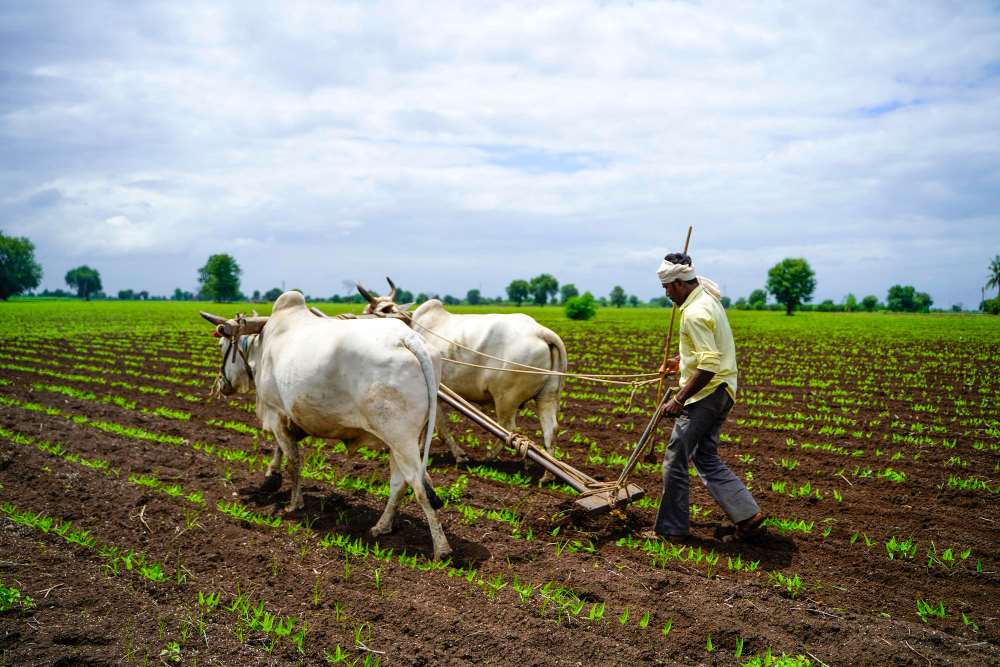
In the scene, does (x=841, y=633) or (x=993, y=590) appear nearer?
(x=841, y=633)

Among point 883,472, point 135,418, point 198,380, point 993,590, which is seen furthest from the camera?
point 198,380

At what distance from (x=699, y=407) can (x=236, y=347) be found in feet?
17.5

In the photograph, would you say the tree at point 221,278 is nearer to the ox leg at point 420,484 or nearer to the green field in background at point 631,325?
the green field in background at point 631,325

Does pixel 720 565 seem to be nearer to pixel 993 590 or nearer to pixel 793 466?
pixel 993 590

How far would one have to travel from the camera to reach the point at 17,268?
103m

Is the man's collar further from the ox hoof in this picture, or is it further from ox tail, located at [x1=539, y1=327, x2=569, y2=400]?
the ox hoof

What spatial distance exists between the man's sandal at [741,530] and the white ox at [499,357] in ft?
8.42

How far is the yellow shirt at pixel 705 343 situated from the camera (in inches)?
223

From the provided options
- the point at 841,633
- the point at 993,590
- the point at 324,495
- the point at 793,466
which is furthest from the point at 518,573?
the point at 793,466

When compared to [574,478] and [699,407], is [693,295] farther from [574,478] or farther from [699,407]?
[574,478]

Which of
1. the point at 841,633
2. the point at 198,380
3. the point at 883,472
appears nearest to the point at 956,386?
the point at 883,472

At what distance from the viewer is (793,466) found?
8.88m

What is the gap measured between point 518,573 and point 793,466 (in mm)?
5210

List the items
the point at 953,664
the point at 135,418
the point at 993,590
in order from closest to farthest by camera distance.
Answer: the point at 953,664, the point at 993,590, the point at 135,418
